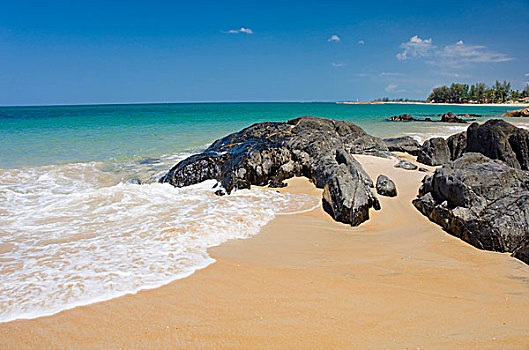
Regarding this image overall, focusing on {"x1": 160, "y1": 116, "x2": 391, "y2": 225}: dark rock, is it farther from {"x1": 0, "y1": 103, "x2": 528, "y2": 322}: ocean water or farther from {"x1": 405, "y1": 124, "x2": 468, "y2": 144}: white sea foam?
{"x1": 405, "y1": 124, "x2": 468, "y2": 144}: white sea foam

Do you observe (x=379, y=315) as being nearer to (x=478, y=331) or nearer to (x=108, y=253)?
(x=478, y=331)

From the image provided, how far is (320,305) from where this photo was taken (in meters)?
3.25

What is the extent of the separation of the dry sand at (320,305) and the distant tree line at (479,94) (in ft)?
435

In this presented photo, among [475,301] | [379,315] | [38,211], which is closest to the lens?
[379,315]

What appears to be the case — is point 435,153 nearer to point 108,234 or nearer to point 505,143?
point 505,143

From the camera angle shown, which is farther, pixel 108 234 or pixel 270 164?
pixel 270 164

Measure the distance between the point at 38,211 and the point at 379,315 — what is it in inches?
280

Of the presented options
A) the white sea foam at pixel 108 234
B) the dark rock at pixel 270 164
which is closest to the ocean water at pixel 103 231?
the white sea foam at pixel 108 234

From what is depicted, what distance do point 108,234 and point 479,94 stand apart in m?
139

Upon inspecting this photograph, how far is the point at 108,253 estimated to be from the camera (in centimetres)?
454

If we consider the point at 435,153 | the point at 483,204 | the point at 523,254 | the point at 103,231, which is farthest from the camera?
the point at 435,153

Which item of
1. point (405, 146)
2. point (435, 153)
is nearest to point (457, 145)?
point (435, 153)

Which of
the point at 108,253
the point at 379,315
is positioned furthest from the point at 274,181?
the point at 379,315

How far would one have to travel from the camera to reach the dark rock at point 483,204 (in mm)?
4516
